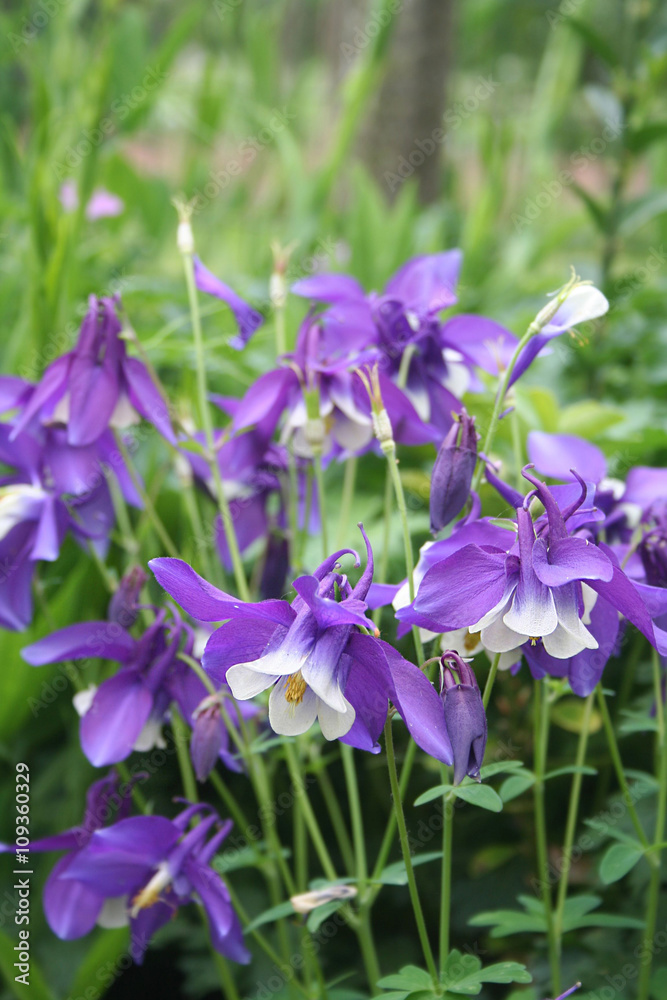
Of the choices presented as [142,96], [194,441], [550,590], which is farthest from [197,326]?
[142,96]

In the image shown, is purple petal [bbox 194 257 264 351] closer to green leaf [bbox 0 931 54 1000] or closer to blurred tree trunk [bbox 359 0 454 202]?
green leaf [bbox 0 931 54 1000]

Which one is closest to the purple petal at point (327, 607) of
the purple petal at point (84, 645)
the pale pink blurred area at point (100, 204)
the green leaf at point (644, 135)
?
the purple petal at point (84, 645)

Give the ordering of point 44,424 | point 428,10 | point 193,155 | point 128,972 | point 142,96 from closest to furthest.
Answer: point 44,424 < point 128,972 < point 142,96 < point 193,155 < point 428,10

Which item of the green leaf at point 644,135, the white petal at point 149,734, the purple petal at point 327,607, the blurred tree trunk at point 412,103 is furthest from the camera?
the blurred tree trunk at point 412,103

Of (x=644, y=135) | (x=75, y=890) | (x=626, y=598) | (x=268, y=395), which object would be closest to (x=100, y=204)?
(x=644, y=135)

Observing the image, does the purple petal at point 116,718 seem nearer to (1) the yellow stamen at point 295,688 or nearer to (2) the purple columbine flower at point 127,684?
(2) the purple columbine flower at point 127,684

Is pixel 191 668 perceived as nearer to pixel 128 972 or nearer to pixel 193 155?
pixel 128 972

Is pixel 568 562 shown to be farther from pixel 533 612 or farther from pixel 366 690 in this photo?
pixel 366 690
